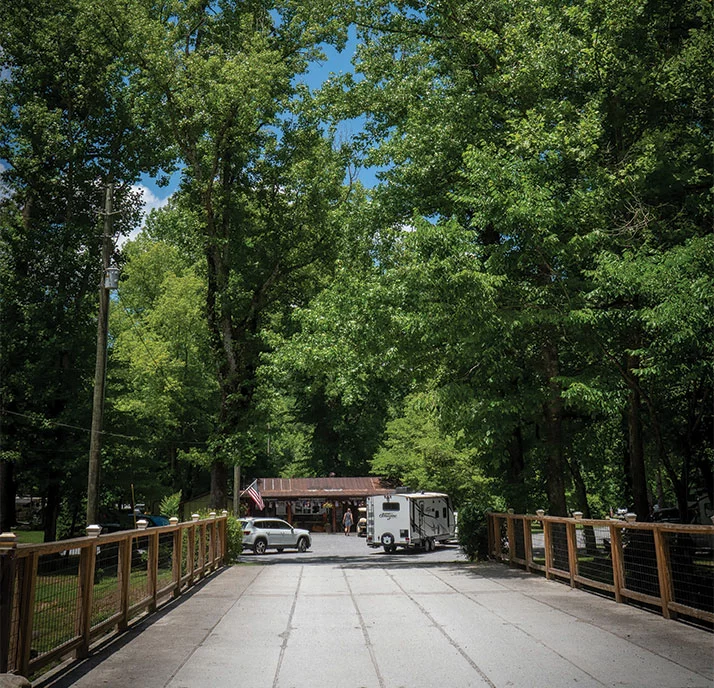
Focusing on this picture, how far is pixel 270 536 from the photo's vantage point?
34281 millimetres

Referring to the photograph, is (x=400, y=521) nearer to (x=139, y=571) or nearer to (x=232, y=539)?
(x=232, y=539)

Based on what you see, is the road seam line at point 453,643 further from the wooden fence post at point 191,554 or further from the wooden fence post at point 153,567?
the wooden fence post at point 191,554

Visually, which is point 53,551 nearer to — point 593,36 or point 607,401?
point 607,401

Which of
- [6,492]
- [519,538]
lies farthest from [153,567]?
[6,492]

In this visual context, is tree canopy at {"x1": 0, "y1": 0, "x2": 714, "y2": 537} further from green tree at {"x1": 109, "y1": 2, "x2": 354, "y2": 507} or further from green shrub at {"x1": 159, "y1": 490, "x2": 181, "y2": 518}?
green shrub at {"x1": 159, "y1": 490, "x2": 181, "y2": 518}

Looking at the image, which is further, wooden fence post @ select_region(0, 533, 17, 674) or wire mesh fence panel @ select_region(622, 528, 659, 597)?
wire mesh fence panel @ select_region(622, 528, 659, 597)

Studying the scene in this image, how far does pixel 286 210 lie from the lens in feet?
91.5

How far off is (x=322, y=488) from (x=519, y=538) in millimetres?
34563

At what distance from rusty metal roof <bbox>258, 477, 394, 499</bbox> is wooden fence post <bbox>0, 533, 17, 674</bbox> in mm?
44941

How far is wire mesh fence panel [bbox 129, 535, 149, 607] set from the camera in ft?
31.7

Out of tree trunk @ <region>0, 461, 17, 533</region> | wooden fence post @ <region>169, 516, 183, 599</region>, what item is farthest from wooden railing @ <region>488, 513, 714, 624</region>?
tree trunk @ <region>0, 461, 17, 533</region>

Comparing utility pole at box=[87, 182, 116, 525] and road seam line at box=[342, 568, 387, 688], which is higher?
utility pole at box=[87, 182, 116, 525]

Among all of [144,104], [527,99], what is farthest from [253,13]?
[527,99]

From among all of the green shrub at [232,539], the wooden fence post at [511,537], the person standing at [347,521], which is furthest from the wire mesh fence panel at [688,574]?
the person standing at [347,521]
